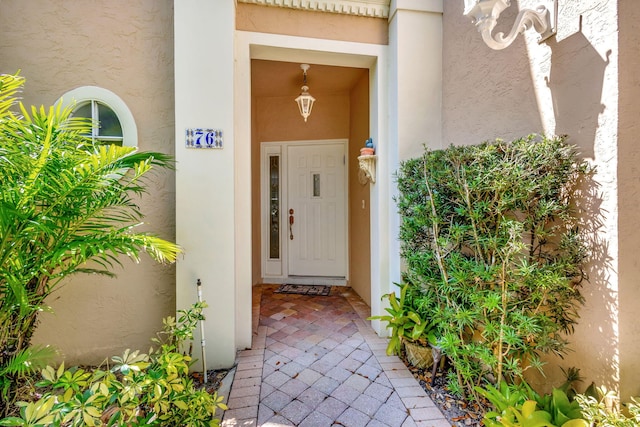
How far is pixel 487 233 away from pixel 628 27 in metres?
1.14

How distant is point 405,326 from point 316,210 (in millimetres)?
2454

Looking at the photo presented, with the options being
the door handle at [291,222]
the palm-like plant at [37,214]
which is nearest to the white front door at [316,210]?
the door handle at [291,222]

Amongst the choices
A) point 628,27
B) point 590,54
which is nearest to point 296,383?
point 590,54

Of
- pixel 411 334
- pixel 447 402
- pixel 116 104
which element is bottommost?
pixel 447 402

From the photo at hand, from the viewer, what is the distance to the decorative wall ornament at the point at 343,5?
2.49 meters

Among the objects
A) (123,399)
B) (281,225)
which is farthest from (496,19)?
(281,225)

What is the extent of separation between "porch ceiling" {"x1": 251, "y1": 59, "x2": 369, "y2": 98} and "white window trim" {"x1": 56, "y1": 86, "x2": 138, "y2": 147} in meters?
1.52

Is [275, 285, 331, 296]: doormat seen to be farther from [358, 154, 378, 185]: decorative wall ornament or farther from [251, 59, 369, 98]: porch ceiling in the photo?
[251, 59, 369, 98]: porch ceiling

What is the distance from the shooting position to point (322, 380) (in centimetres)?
207

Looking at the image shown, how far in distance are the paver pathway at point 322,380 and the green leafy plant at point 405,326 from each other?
0.18 meters

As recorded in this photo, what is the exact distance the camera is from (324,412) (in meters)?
1.77

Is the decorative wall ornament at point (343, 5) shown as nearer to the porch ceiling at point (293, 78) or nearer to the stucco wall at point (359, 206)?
the porch ceiling at point (293, 78)

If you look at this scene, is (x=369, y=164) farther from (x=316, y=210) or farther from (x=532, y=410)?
(x=532, y=410)

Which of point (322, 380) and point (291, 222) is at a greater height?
point (291, 222)
